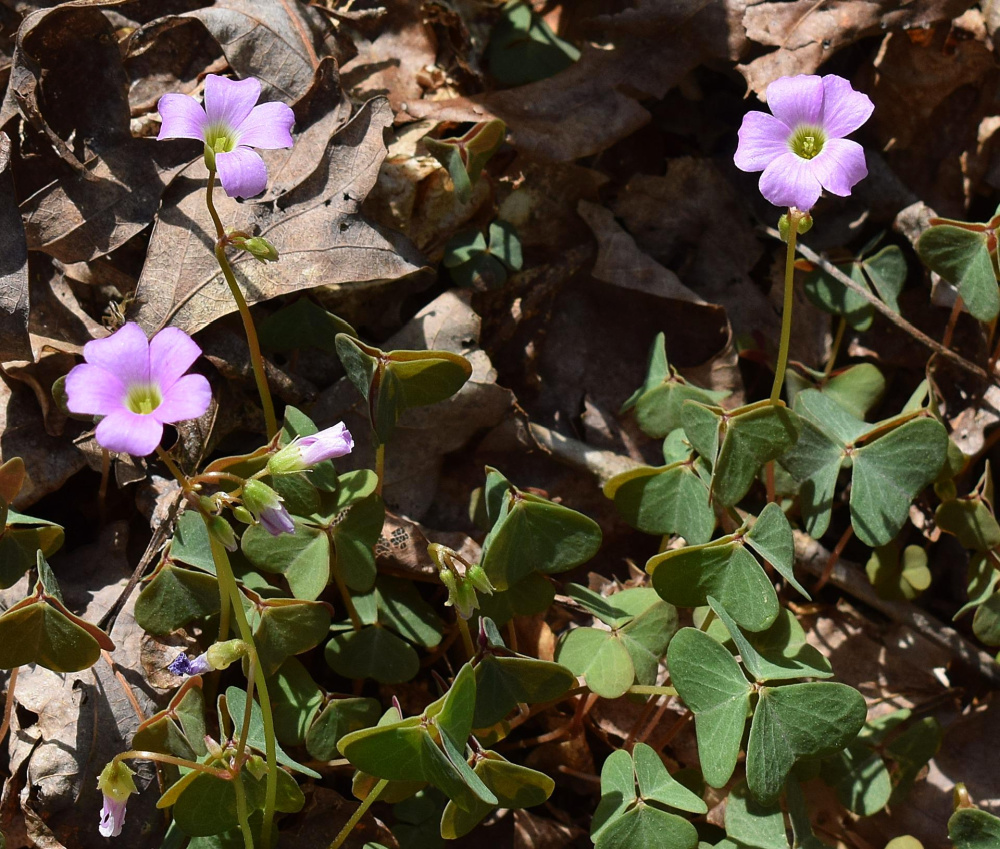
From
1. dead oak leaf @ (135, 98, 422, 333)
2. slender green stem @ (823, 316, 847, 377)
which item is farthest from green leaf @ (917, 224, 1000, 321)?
dead oak leaf @ (135, 98, 422, 333)

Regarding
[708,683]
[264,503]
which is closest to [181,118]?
[264,503]

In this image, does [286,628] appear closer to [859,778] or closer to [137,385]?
[137,385]

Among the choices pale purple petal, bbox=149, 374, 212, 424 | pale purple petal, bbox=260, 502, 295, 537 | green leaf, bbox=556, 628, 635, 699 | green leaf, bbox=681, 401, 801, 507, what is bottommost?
green leaf, bbox=556, 628, 635, 699

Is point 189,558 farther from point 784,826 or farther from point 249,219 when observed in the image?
point 784,826

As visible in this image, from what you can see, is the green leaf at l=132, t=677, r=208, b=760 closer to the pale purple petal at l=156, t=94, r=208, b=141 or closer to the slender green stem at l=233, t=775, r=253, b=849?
the slender green stem at l=233, t=775, r=253, b=849

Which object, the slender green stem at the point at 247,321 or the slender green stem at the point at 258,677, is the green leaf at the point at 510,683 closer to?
the slender green stem at the point at 258,677

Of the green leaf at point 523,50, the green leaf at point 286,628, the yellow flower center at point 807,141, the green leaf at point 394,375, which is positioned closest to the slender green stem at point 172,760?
the green leaf at point 286,628
